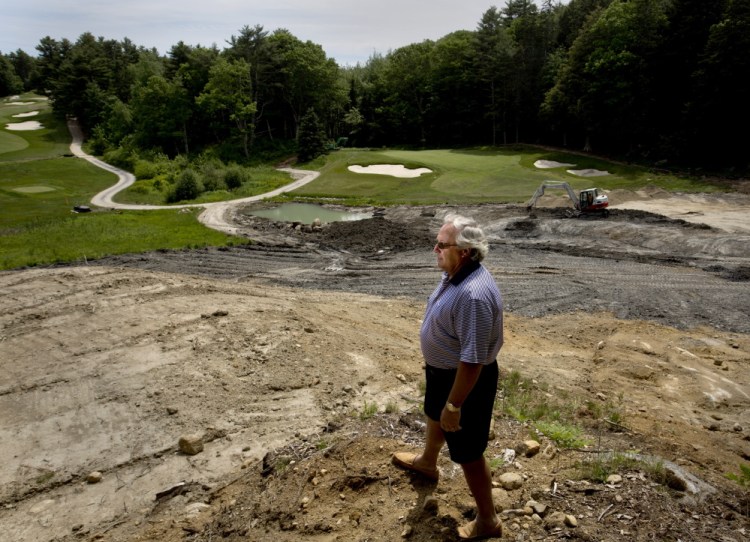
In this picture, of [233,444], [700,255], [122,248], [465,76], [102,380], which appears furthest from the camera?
[465,76]

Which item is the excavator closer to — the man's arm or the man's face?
the man's face

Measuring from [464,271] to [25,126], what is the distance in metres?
84.3

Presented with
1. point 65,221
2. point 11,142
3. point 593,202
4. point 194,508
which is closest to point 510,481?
point 194,508

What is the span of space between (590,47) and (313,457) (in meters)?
48.7

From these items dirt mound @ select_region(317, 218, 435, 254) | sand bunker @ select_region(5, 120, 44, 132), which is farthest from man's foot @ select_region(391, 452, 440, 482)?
sand bunker @ select_region(5, 120, 44, 132)

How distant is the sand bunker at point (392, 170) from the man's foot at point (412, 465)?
3574cm

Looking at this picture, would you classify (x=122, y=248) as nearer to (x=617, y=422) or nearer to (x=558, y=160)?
(x=617, y=422)

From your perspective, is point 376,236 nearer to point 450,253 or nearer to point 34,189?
point 450,253

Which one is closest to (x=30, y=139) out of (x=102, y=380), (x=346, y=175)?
(x=346, y=175)

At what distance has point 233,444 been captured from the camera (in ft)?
21.6

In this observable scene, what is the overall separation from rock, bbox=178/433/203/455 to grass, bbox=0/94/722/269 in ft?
52.5

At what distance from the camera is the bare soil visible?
4.38 metres

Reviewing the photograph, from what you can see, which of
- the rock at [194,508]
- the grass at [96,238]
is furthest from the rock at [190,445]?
the grass at [96,238]

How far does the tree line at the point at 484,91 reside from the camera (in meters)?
35.9
